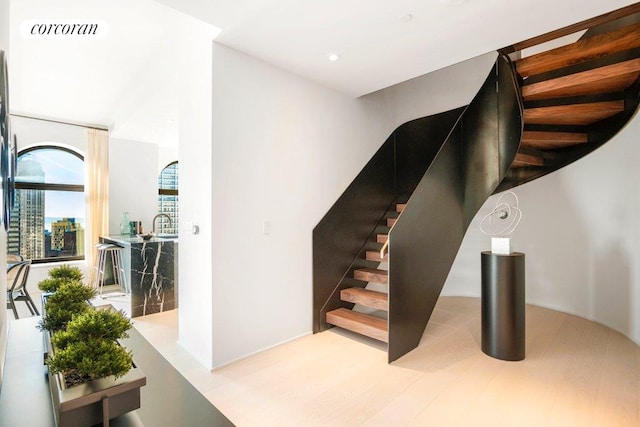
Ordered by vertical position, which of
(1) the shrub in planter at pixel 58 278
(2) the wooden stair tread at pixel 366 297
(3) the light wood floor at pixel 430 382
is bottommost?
(3) the light wood floor at pixel 430 382

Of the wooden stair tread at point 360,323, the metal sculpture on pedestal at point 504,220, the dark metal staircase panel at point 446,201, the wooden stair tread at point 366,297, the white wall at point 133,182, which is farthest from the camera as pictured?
the white wall at point 133,182

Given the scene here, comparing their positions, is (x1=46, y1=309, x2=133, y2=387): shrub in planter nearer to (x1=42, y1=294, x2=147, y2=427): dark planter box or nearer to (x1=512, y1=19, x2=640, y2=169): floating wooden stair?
(x1=42, y1=294, x2=147, y2=427): dark planter box

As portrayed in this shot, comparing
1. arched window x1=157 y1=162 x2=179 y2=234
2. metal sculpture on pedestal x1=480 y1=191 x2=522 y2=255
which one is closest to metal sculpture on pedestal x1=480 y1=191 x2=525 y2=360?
metal sculpture on pedestal x1=480 y1=191 x2=522 y2=255

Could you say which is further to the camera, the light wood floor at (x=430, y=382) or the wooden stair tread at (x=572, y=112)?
the wooden stair tread at (x=572, y=112)

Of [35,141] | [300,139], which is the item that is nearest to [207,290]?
[300,139]

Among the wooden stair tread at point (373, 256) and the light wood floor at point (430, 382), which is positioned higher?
the wooden stair tread at point (373, 256)

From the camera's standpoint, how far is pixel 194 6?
2264mm

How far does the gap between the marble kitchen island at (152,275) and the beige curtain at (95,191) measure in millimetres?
2039

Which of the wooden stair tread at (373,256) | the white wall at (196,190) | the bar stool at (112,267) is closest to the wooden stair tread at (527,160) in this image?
the wooden stair tread at (373,256)

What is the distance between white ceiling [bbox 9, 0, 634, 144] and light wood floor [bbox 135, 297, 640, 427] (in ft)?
9.27

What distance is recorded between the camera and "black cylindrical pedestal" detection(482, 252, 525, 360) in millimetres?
2877

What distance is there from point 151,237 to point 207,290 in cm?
250

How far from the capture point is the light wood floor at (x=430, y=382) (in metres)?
A: 2.10

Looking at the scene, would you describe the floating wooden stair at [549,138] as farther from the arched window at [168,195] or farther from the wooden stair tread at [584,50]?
the arched window at [168,195]
